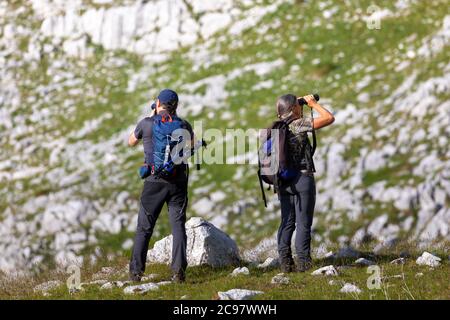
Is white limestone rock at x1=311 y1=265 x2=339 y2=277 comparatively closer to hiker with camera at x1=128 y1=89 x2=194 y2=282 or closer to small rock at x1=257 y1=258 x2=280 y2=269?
small rock at x1=257 y1=258 x2=280 y2=269

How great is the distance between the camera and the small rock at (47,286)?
9.97 metres

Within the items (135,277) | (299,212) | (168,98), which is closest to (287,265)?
(299,212)

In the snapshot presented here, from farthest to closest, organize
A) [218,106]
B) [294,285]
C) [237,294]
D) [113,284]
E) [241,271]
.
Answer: [218,106] → [241,271] → [113,284] → [294,285] → [237,294]

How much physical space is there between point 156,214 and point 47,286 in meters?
2.53

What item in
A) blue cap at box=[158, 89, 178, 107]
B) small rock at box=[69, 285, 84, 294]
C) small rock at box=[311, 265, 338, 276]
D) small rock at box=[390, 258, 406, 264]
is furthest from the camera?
small rock at box=[390, 258, 406, 264]

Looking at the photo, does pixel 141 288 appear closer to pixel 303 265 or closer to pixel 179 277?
pixel 179 277

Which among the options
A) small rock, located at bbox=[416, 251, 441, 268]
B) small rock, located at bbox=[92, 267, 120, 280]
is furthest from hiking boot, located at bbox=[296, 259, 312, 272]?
small rock, located at bbox=[92, 267, 120, 280]

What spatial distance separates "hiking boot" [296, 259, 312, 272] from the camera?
33.0 ft

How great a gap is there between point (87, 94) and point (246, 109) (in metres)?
9.20

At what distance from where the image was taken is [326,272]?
31.3 ft

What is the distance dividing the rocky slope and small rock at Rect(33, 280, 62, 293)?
15.8 feet

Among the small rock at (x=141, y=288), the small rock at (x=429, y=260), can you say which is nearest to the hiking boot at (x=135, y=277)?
the small rock at (x=141, y=288)

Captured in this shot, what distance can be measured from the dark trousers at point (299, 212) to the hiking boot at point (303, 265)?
6cm
